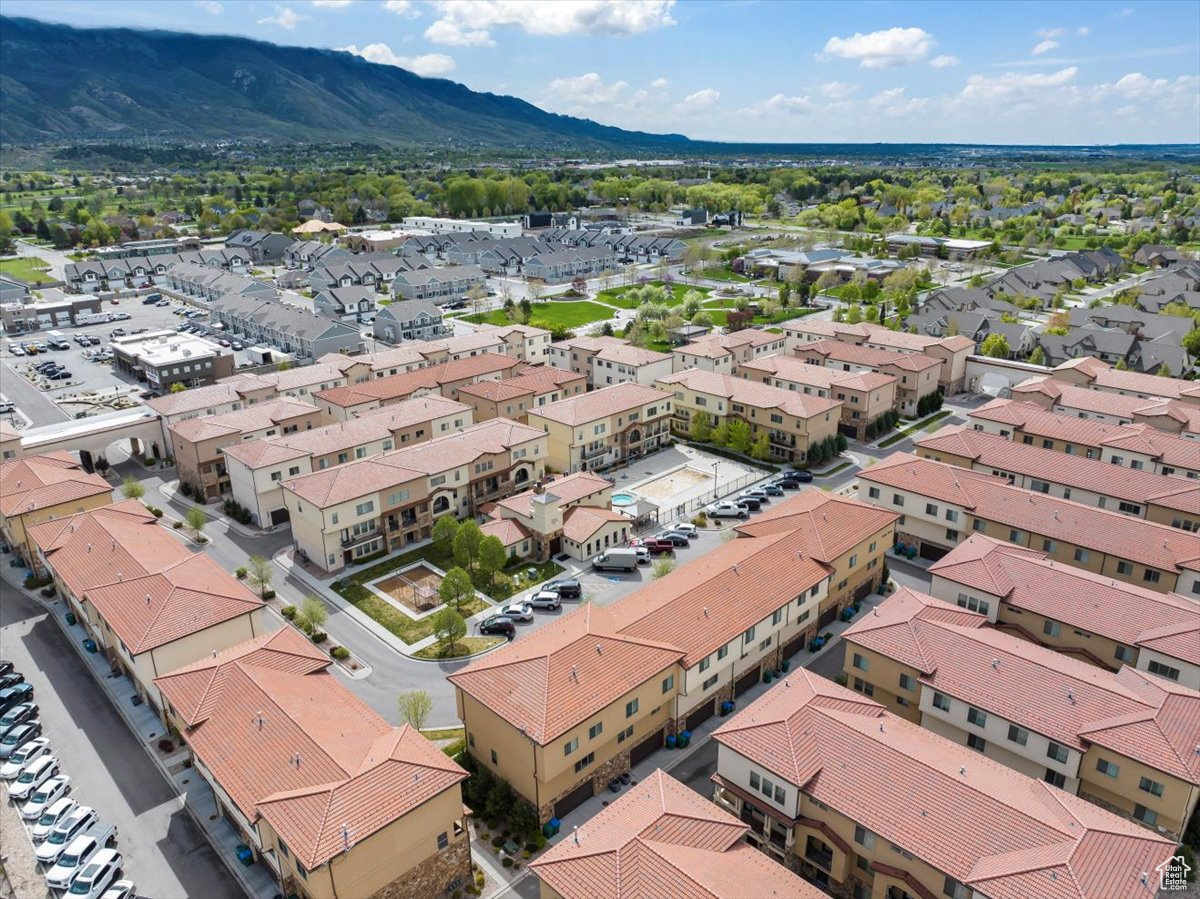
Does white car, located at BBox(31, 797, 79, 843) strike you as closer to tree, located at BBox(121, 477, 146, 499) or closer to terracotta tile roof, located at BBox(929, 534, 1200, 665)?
tree, located at BBox(121, 477, 146, 499)

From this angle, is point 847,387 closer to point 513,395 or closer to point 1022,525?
point 1022,525

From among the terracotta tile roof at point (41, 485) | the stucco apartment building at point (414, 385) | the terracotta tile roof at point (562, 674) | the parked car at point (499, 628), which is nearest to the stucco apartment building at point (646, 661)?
the terracotta tile roof at point (562, 674)

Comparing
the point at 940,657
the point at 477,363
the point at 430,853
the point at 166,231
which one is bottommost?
the point at 430,853

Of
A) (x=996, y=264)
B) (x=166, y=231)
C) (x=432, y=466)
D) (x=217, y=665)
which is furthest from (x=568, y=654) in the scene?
(x=166, y=231)

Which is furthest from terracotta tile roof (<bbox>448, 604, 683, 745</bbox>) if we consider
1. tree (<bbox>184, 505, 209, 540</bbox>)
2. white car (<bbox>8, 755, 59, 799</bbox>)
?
tree (<bbox>184, 505, 209, 540</bbox>)

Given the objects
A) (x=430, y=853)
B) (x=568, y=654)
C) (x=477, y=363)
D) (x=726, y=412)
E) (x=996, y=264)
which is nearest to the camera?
(x=430, y=853)

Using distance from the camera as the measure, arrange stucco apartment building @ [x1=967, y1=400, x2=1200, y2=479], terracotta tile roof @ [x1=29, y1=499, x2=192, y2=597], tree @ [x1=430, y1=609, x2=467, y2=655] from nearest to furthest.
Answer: tree @ [x1=430, y1=609, x2=467, y2=655], terracotta tile roof @ [x1=29, y1=499, x2=192, y2=597], stucco apartment building @ [x1=967, y1=400, x2=1200, y2=479]

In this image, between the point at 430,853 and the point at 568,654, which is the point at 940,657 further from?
the point at 430,853
